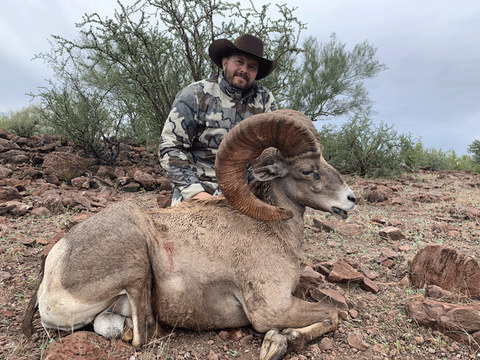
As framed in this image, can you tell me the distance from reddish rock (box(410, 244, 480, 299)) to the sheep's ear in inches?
89.1

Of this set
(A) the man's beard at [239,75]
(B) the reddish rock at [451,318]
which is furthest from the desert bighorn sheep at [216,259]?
(A) the man's beard at [239,75]

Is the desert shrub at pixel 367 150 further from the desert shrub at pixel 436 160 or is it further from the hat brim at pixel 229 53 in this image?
the hat brim at pixel 229 53

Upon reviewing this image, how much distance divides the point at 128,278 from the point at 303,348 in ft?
5.54

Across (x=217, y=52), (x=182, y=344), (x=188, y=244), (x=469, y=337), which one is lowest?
(x=182, y=344)

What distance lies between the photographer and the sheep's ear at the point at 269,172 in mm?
3545

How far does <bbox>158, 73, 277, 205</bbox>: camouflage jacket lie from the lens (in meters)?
5.09

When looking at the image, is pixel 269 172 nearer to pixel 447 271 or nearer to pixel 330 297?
pixel 330 297

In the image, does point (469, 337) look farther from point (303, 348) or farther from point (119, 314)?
point (119, 314)

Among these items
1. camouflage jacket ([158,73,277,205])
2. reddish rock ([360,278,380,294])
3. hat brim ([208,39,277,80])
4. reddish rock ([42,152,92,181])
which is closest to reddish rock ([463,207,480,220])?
reddish rock ([360,278,380,294])

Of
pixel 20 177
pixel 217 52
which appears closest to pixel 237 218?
pixel 217 52

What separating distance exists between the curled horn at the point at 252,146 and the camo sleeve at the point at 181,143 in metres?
1.27

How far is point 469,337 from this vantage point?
118 inches

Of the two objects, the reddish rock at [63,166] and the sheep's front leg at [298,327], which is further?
the reddish rock at [63,166]

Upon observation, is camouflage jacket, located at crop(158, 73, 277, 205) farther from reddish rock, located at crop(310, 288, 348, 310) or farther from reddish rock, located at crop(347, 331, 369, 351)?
reddish rock, located at crop(347, 331, 369, 351)
